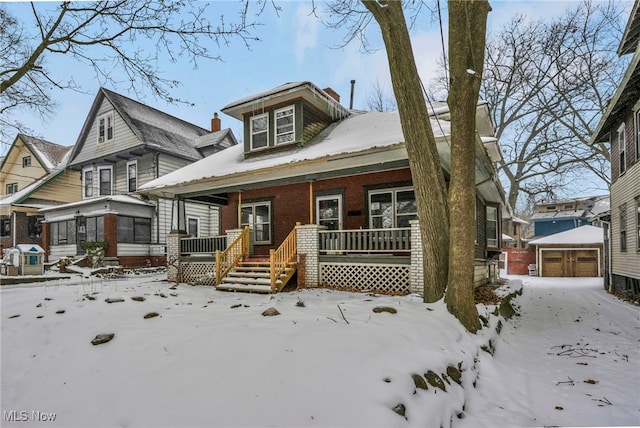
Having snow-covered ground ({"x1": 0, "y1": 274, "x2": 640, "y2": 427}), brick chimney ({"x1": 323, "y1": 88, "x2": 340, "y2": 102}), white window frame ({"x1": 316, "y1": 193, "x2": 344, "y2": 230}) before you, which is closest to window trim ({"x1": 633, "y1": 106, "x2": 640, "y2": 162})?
snow-covered ground ({"x1": 0, "y1": 274, "x2": 640, "y2": 427})

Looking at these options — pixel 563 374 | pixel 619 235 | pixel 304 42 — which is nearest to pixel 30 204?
pixel 304 42

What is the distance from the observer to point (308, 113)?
12188 mm

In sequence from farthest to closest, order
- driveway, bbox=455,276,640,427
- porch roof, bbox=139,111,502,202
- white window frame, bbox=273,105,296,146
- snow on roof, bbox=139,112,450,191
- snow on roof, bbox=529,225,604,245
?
1. snow on roof, bbox=529,225,604,245
2. white window frame, bbox=273,105,296,146
3. snow on roof, bbox=139,112,450,191
4. porch roof, bbox=139,111,502,202
5. driveway, bbox=455,276,640,427

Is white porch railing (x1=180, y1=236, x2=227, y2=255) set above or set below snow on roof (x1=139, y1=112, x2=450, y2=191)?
below

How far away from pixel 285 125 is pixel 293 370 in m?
10.4

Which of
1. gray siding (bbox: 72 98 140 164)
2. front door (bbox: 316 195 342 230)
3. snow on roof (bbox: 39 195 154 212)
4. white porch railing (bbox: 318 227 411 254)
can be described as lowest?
white porch railing (bbox: 318 227 411 254)

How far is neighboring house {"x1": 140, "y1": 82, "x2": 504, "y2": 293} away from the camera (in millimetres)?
8625

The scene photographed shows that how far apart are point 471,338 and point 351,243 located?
4.98 metres

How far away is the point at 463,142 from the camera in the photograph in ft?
17.6

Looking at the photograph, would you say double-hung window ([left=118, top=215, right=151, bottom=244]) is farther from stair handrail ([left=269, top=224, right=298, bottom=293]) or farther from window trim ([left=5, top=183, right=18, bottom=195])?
window trim ([left=5, top=183, right=18, bottom=195])

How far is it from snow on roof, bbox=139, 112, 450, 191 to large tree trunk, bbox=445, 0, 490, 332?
170 centimetres

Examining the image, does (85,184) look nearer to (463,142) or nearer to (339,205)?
(339,205)

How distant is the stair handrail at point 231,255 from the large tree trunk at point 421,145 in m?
6.22

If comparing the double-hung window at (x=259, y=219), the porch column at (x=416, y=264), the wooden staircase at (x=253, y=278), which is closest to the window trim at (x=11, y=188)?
the double-hung window at (x=259, y=219)
